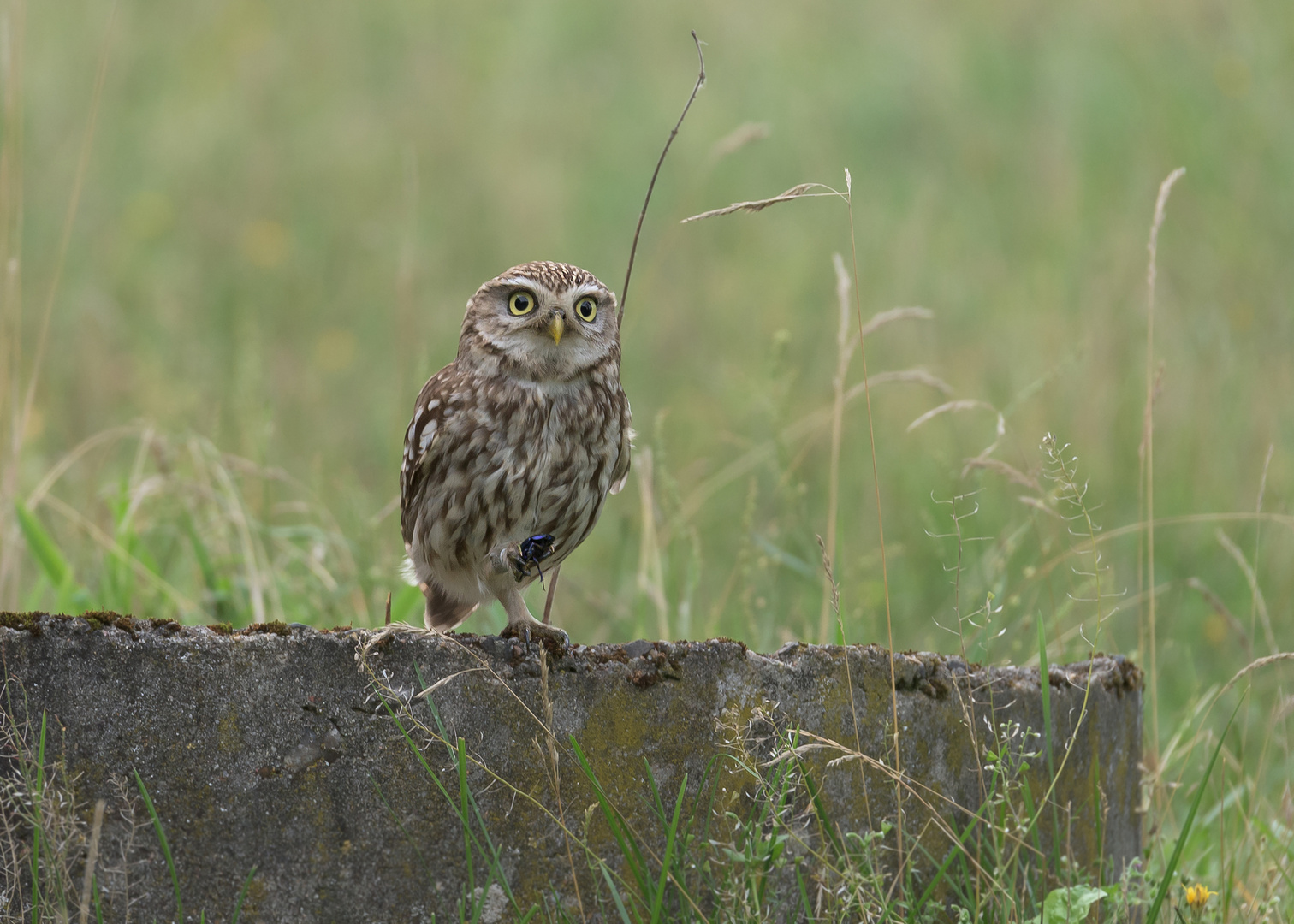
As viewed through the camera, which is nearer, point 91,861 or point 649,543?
point 91,861

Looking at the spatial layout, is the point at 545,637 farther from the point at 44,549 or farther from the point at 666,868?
the point at 44,549

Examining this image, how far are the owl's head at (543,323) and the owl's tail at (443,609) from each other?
0.70m

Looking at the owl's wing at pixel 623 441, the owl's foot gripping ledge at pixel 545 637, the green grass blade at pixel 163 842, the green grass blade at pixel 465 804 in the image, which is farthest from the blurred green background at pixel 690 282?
the green grass blade at pixel 163 842

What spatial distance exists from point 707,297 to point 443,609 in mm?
5396

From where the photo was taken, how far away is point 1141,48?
10742 millimetres

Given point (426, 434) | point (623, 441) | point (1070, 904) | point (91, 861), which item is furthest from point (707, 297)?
point (91, 861)

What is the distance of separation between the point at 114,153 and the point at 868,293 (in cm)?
581

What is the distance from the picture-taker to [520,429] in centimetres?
300

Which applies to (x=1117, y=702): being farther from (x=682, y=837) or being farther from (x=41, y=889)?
(x=41, y=889)

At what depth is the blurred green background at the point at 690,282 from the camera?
4340 mm

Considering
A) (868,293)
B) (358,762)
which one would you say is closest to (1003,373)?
(868,293)

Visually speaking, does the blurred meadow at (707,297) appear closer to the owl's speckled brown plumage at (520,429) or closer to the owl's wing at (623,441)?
the owl's wing at (623,441)

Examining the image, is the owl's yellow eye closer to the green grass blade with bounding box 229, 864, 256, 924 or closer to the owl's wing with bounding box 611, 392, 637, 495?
the owl's wing with bounding box 611, 392, 637, 495

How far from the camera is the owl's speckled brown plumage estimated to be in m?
2.99
